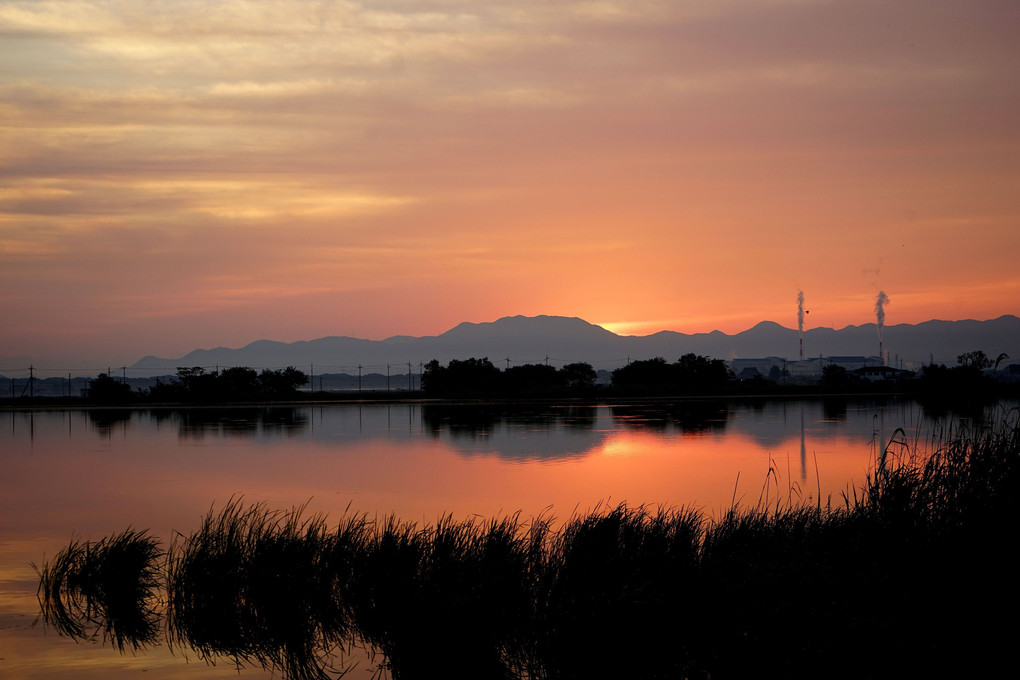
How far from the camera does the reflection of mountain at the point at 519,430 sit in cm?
4003

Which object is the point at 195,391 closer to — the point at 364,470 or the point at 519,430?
the point at 519,430

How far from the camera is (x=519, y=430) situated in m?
51.1

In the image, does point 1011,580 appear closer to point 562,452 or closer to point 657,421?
point 562,452

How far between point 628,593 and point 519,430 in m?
39.5

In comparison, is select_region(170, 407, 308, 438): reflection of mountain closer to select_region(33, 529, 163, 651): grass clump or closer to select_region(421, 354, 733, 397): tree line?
select_region(421, 354, 733, 397): tree line

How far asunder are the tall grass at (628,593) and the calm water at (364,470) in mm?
873

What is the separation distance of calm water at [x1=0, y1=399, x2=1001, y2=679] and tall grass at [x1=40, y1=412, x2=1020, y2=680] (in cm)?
87

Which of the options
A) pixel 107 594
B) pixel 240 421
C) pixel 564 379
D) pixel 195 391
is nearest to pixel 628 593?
pixel 107 594

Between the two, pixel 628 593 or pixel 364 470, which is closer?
pixel 628 593

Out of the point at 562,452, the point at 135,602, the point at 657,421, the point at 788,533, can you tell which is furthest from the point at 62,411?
the point at 788,533

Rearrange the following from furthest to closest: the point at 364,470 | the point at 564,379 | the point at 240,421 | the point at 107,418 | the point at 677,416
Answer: the point at 564,379 < the point at 107,418 < the point at 677,416 < the point at 240,421 < the point at 364,470

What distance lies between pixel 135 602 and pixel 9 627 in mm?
1674

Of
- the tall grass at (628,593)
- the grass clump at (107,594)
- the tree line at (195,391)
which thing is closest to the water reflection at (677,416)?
the tall grass at (628,593)

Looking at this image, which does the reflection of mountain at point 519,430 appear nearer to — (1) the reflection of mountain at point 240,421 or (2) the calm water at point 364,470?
(2) the calm water at point 364,470
